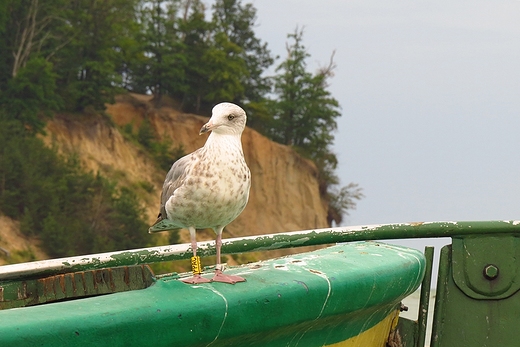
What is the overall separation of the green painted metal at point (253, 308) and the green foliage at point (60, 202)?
2645 centimetres

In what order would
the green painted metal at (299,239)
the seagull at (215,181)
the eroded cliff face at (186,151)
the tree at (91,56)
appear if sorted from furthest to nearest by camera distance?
the tree at (91,56), the eroded cliff face at (186,151), the green painted metal at (299,239), the seagull at (215,181)

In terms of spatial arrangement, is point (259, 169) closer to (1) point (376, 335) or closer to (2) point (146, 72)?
(2) point (146, 72)

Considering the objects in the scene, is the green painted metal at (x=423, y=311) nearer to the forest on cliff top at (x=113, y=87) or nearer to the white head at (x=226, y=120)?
the white head at (x=226, y=120)

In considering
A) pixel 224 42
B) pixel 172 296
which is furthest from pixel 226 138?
pixel 224 42

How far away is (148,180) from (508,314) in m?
31.7

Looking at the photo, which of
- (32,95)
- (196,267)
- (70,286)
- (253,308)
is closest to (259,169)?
(32,95)

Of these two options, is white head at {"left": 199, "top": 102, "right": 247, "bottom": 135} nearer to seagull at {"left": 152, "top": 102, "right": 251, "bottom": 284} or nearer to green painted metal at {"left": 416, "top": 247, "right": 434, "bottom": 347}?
seagull at {"left": 152, "top": 102, "right": 251, "bottom": 284}

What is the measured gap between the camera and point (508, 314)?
401 centimetres

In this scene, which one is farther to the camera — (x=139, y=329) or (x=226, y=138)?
(x=226, y=138)

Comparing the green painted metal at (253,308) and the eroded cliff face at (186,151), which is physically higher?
the eroded cliff face at (186,151)

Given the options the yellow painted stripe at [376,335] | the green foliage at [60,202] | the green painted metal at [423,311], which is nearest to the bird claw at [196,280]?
the yellow painted stripe at [376,335]

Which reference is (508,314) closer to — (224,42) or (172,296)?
(172,296)

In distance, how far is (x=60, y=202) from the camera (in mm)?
31750

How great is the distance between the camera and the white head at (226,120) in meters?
3.06
